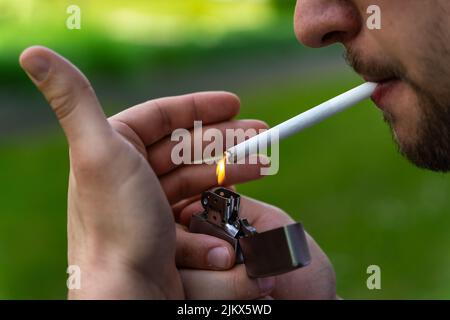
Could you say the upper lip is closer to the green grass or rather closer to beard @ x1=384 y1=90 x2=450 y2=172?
beard @ x1=384 y1=90 x2=450 y2=172

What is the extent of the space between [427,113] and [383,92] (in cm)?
10

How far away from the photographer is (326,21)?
143 cm

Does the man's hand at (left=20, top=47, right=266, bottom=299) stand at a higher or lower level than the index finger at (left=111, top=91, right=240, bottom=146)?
lower

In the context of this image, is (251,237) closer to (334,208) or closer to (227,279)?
(227,279)

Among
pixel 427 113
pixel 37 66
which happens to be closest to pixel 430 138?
pixel 427 113

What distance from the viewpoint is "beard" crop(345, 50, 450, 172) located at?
141 cm

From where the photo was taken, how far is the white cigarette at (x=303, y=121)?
53.7 inches

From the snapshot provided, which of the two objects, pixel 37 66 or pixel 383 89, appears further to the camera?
pixel 383 89

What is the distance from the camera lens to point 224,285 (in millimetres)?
1369

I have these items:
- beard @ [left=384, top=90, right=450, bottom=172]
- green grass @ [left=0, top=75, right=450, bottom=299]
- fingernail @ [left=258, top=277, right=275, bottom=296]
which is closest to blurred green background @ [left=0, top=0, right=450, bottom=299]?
green grass @ [left=0, top=75, right=450, bottom=299]

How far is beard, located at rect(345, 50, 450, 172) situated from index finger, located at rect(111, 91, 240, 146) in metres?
0.32

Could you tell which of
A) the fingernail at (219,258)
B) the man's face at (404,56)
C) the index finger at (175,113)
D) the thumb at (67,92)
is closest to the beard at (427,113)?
the man's face at (404,56)

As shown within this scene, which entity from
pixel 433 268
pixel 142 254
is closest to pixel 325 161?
pixel 433 268

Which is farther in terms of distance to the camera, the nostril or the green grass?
the green grass
